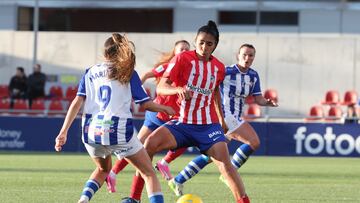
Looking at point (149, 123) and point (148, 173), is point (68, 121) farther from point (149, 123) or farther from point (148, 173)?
point (149, 123)

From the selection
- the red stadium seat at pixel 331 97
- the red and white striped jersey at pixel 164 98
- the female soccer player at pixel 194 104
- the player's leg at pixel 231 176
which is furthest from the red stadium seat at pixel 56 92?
the player's leg at pixel 231 176

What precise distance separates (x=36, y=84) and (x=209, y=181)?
600 inches

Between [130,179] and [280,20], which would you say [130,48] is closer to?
[130,179]

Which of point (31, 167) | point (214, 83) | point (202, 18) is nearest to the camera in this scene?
point (214, 83)

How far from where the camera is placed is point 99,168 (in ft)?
33.6

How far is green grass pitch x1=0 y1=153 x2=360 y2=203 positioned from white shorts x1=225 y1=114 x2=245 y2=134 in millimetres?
829

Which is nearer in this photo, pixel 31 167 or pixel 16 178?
pixel 16 178

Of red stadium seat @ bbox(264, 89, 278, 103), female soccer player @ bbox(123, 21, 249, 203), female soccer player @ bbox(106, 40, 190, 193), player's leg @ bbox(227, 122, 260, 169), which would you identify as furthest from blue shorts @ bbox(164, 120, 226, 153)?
red stadium seat @ bbox(264, 89, 278, 103)

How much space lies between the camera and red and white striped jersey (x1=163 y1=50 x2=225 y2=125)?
10695mm

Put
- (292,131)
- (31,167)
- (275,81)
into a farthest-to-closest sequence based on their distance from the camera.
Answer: (275,81), (292,131), (31,167)

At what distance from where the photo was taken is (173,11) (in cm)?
3734

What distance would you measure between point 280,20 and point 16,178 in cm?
2286

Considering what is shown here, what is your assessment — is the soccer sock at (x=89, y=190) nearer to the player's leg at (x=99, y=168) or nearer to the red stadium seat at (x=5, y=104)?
the player's leg at (x=99, y=168)

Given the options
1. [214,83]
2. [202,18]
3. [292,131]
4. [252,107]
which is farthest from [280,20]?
[214,83]
